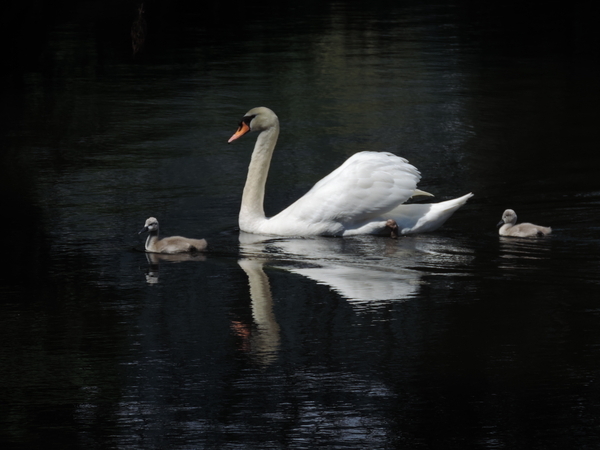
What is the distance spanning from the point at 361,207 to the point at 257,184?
1.40 m

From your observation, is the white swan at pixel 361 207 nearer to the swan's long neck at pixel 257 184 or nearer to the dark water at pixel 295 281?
the swan's long neck at pixel 257 184

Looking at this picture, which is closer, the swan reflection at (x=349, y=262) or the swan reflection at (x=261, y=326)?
the swan reflection at (x=261, y=326)

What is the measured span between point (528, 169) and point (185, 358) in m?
7.83

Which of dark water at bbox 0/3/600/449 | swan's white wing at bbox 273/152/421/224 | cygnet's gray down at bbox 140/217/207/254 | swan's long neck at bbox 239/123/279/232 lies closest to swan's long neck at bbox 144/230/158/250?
cygnet's gray down at bbox 140/217/207/254

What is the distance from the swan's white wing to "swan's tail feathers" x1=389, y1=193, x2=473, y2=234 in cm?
22

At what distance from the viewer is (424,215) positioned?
11602 mm

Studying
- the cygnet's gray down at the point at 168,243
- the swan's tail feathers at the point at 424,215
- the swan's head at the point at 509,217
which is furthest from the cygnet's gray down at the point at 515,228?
the cygnet's gray down at the point at 168,243

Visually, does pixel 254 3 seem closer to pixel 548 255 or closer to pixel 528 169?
pixel 528 169

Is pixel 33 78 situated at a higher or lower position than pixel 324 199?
higher

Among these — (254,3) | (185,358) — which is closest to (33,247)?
(185,358)

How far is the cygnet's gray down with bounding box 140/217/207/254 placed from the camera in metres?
11.0

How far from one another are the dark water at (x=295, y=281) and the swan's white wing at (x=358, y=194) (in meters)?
0.30

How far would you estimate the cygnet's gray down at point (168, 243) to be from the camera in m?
11.0

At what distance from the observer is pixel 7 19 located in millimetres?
34906
